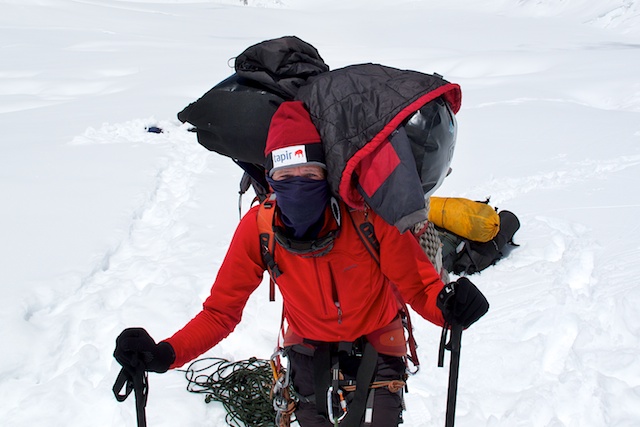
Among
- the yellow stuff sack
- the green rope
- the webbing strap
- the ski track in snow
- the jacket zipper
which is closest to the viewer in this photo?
the jacket zipper

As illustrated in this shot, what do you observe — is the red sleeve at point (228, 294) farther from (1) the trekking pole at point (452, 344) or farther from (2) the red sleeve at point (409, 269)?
(1) the trekking pole at point (452, 344)

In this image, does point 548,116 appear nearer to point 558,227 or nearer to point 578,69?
point 558,227

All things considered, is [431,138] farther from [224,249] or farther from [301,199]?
[224,249]

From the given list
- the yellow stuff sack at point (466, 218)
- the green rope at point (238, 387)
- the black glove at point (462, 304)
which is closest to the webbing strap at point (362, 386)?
the black glove at point (462, 304)

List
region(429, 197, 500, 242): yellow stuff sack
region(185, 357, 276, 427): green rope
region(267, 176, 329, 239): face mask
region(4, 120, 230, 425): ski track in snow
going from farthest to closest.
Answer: region(429, 197, 500, 242): yellow stuff sack < region(4, 120, 230, 425): ski track in snow < region(185, 357, 276, 427): green rope < region(267, 176, 329, 239): face mask

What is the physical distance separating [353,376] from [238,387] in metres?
1.28

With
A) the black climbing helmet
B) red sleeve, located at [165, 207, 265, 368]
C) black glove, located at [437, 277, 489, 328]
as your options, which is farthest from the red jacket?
the black climbing helmet

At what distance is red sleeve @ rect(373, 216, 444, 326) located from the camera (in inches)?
73.4

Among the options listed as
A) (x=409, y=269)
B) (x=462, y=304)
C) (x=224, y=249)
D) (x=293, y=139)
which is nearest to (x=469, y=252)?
(x=224, y=249)

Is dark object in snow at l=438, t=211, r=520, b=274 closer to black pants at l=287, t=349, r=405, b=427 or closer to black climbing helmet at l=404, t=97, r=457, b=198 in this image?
black pants at l=287, t=349, r=405, b=427

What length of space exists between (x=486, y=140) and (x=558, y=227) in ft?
10.5

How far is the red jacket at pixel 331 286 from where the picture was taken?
190cm

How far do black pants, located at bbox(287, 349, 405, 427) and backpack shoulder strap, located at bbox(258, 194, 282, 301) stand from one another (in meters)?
0.46

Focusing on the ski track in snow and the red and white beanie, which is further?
the ski track in snow
